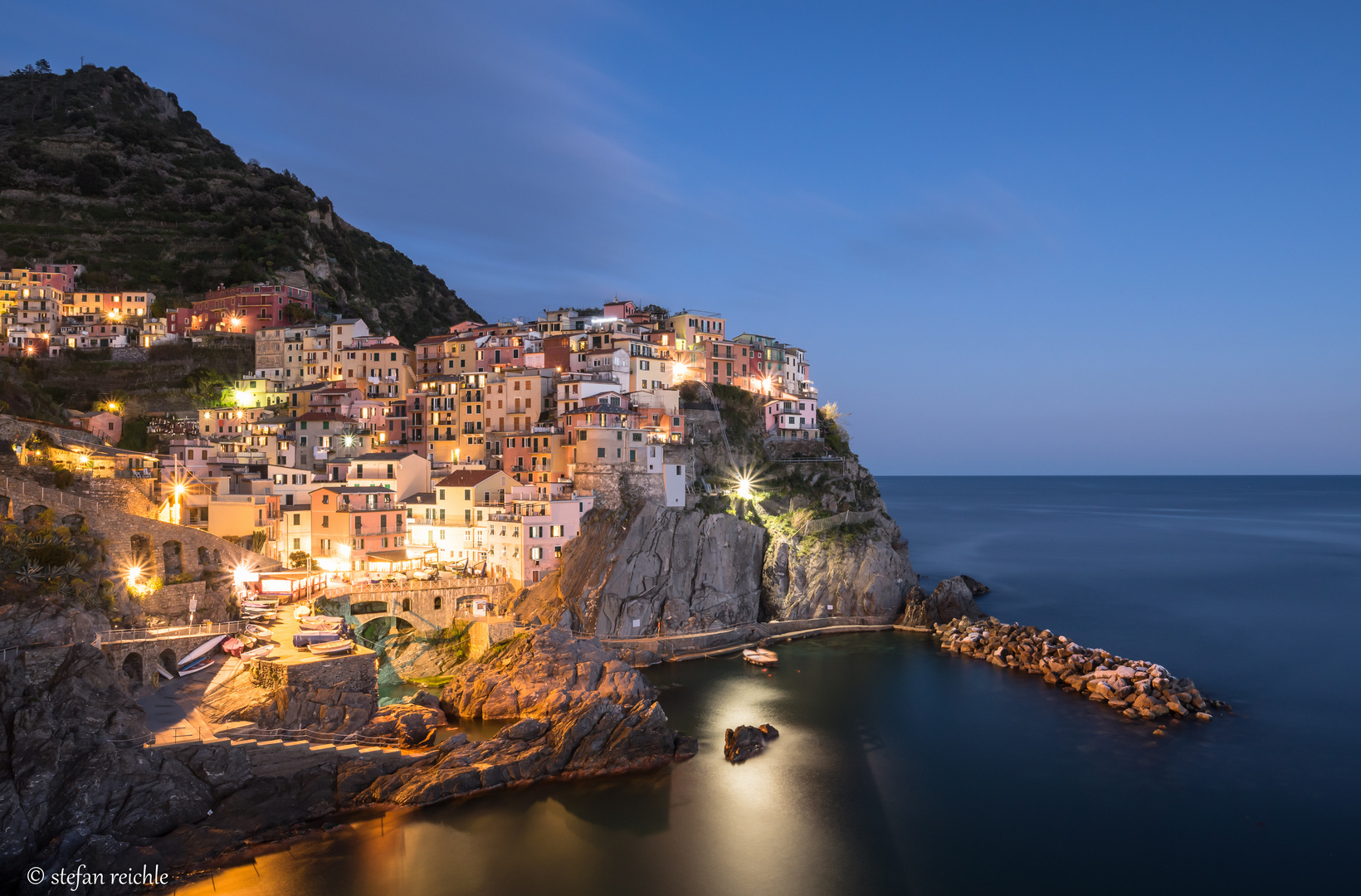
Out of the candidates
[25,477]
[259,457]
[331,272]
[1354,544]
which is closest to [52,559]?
[25,477]

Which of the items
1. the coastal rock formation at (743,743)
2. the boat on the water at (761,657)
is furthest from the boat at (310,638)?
the boat on the water at (761,657)

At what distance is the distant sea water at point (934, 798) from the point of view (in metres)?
19.8

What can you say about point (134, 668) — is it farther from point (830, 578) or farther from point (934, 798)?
point (830, 578)

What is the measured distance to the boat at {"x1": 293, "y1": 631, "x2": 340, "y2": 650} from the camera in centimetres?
2469

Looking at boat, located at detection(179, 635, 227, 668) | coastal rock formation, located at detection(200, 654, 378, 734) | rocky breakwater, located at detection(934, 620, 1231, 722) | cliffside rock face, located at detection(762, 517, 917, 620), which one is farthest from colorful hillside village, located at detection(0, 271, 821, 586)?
rocky breakwater, located at detection(934, 620, 1231, 722)

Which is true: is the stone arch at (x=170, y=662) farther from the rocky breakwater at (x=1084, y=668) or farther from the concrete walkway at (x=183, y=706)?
the rocky breakwater at (x=1084, y=668)

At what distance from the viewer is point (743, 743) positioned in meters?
27.2

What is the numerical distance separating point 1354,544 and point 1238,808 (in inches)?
2974

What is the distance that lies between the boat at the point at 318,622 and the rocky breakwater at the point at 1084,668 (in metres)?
28.6

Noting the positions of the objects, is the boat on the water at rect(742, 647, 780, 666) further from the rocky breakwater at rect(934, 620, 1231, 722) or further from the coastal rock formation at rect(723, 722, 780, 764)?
the rocky breakwater at rect(934, 620, 1231, 722)

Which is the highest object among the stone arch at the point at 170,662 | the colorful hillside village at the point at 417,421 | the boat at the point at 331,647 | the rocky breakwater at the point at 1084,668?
the colorful hillside village at the point at 417,421

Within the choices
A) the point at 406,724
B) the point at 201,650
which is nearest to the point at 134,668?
the point at 201,650

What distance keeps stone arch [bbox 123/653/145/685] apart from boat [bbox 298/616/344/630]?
442 centimetres

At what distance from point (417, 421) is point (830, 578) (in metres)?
26.4
